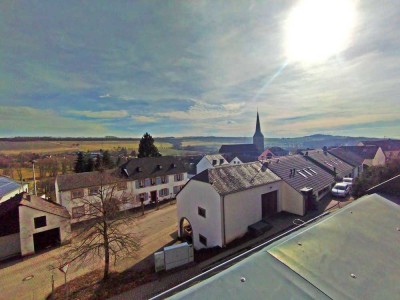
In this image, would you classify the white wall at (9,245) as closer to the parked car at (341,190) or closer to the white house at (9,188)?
the white house at (9,188)

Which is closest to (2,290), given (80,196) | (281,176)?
(80,196)

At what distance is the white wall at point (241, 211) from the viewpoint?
1570 cm

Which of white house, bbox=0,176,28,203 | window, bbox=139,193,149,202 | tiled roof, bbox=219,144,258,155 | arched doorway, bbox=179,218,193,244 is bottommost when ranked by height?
arched doorway, bbox=179,218,193,244

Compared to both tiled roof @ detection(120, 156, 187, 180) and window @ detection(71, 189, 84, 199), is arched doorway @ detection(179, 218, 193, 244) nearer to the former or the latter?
tiled roof @ detection(120, 156, 187, 180)

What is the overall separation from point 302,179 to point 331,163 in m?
12.8

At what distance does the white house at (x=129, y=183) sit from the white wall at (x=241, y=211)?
12.6 m

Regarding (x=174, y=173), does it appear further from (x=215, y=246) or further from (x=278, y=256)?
(x=278, y=256)

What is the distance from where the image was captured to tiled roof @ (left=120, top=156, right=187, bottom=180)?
30650mm

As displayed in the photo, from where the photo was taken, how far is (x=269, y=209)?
752 inches

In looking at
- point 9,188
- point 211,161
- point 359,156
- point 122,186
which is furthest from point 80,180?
point 359,156

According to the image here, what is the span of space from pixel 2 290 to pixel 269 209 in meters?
20.0

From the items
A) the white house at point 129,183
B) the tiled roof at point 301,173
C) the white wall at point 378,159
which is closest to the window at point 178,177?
the white house at point 129,183

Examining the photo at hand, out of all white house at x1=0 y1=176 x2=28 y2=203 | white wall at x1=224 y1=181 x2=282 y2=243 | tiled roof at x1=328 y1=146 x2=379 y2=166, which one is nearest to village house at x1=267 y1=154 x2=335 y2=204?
white wall at x1=224 y1=181 x2=282 y2=243

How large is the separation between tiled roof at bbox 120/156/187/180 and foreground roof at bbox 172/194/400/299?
28297 millimetres
